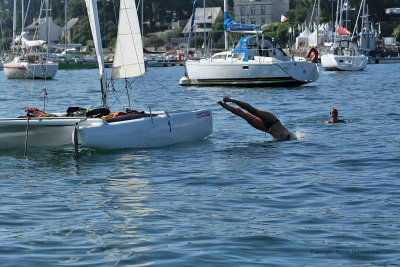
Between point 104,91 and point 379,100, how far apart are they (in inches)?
729

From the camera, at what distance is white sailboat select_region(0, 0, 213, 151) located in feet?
54.6

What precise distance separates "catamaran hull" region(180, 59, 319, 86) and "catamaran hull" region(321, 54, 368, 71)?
20.5 meters

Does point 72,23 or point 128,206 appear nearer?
point 128,206

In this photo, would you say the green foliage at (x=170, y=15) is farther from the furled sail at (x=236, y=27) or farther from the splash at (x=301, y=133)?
the splash at (x=301, y=133)

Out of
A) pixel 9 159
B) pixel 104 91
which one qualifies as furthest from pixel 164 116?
pixel 9 159

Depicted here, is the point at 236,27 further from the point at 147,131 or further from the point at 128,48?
the point at 147,131

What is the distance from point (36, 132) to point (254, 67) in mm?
25810

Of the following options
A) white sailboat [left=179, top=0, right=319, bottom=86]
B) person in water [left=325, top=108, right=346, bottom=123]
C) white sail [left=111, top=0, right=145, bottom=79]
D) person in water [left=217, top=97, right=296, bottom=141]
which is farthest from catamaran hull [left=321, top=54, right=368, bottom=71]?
white sail [left=111, top=0, right=145, bottom=79]

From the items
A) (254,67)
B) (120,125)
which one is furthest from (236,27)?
(120,125)

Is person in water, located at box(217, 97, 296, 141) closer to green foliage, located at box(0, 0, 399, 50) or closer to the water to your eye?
the water

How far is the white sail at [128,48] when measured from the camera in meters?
19.3

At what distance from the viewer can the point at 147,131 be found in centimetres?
1744

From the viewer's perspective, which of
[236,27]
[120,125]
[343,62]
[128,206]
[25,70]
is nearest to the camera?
[128,206]

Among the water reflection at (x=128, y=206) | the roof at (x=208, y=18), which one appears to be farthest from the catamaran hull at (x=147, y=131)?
the roof at (x=208, y=18)
